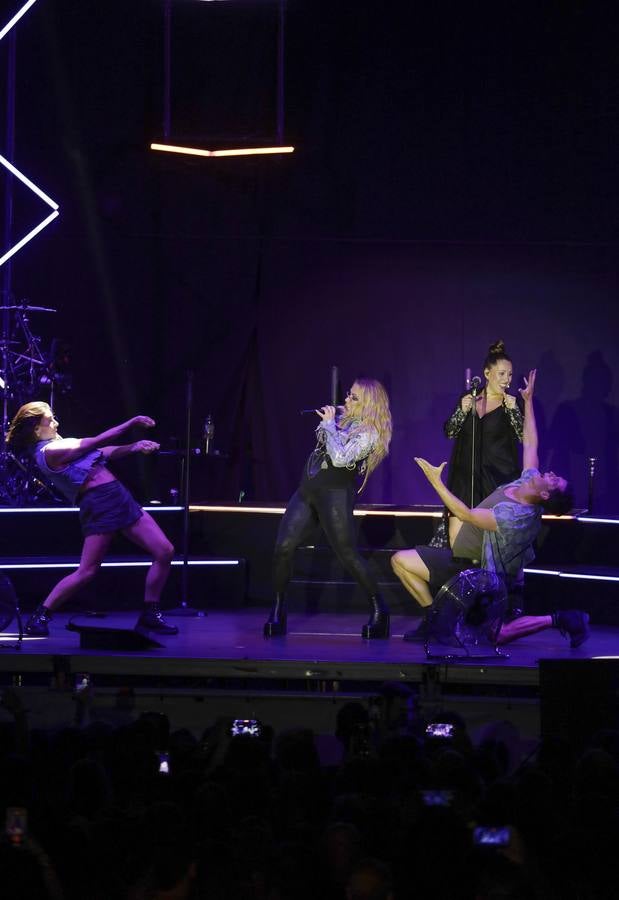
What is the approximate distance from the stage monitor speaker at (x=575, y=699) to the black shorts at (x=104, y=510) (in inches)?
138

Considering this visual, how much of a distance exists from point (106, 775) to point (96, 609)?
18.8ft

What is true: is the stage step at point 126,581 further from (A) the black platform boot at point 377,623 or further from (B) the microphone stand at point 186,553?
(A) the black platform boot at point 377,623

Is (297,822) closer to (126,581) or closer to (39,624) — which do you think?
(39,624)

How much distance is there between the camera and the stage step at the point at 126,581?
32.1 feet

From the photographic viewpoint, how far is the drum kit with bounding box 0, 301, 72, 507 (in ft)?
35.4

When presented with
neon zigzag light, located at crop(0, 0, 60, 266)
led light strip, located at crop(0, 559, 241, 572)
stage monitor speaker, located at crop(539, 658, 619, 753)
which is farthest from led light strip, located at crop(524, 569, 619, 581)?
neon zigzag light, located at crop(0, 0, 60, 266)

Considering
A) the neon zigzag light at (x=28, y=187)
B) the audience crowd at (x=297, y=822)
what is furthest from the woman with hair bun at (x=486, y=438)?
the audience crowd at (x=297, y=822)

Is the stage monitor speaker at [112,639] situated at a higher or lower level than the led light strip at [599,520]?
lower

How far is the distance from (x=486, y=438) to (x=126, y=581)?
2801 mm

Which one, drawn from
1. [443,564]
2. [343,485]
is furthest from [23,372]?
[443,564]

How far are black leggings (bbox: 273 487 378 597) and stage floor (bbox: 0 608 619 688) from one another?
0.42 metres

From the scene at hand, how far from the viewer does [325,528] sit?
8680mm

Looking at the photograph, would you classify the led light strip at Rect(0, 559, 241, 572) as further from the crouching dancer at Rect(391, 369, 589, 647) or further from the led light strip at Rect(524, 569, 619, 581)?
the led light strip at Rect(524, 569, 619, 581)

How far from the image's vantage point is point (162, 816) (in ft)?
11.9
